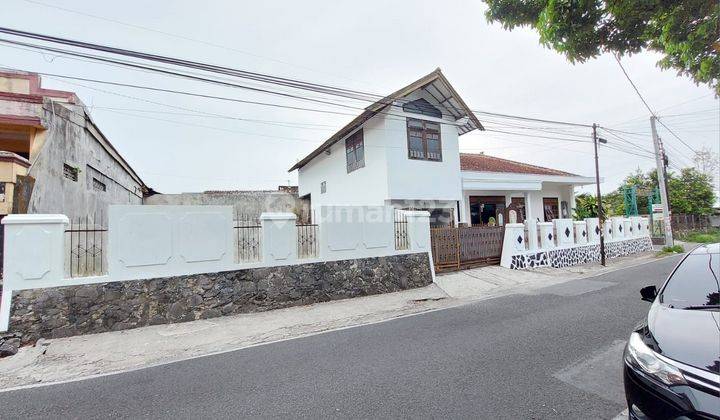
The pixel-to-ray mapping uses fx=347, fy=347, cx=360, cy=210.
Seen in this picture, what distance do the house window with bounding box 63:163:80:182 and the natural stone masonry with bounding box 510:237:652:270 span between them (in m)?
14.1

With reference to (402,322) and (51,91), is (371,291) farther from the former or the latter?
(51,91)

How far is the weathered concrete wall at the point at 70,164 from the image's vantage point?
26.0ft

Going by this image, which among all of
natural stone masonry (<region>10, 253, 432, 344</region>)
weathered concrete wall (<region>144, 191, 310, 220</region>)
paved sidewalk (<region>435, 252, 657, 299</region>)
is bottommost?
paved sidewalk (<region>435, 252, 657, 299</region>)

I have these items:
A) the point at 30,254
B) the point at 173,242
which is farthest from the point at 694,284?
the point at 30,254

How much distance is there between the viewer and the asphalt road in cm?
330

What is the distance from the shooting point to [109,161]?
44.0ft

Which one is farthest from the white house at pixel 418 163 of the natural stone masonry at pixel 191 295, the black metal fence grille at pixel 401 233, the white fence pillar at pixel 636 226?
the white fence pillar at pixel 636 226

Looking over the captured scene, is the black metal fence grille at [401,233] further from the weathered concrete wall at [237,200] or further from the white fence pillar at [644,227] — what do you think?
the white fence pillar at [644,227]

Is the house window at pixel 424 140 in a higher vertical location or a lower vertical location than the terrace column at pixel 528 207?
higher

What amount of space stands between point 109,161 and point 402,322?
13109mm

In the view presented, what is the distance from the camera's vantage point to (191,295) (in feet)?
24.0

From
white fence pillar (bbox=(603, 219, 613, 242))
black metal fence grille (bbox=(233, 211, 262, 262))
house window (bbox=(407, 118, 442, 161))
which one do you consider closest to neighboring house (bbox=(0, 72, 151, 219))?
black metal fence grille (bbox=(233, 211, 262, 262))

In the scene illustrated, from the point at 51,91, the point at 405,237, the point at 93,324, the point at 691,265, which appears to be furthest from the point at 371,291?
the point at 51,91

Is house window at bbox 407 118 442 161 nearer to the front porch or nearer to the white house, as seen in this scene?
the white house
